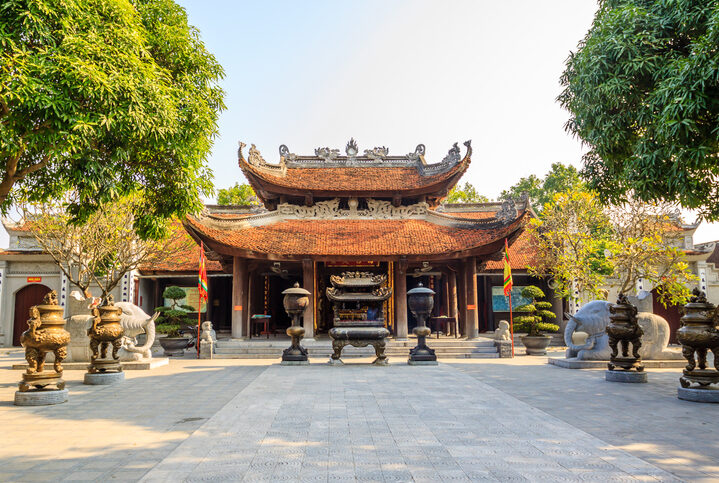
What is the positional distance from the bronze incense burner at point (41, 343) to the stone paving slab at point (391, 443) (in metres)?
2.83

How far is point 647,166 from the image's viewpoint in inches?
276

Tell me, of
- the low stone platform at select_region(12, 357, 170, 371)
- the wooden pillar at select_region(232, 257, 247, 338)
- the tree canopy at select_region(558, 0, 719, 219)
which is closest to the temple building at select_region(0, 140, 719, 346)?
the wooden pillar at select_region(232, 257, 247, 338)

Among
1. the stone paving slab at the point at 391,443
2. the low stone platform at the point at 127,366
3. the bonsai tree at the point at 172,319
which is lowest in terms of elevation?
the low stone platform at the point at 127,366

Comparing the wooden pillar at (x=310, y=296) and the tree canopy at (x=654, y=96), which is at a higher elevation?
the tree canopy at (x=654, y=96)

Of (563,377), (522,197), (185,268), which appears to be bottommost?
(563,377)

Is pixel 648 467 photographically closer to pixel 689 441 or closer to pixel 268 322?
pixel 689 441

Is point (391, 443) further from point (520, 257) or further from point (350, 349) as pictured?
point (520, 257)

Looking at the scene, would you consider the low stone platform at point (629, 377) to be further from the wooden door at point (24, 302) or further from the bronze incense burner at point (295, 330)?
the wooden door at point (24, 302)

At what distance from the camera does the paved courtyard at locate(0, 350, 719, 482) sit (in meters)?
4.00

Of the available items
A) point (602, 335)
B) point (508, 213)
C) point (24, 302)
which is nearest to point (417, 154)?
point (508, 213)

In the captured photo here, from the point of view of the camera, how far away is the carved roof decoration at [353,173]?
17344 millimetres

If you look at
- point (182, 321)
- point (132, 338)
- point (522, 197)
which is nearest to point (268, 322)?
point (182, 321)

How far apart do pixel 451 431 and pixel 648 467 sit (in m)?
1.89

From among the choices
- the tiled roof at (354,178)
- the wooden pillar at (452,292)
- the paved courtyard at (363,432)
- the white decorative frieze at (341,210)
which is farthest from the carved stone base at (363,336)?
the white decorative frieze at (341,210)
